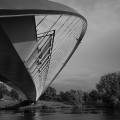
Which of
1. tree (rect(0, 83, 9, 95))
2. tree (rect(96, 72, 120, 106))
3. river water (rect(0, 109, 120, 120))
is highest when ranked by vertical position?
tree (rect(0, 83, 9, 95))

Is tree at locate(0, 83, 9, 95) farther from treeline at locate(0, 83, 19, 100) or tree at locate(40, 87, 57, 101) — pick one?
tree at locate(40, 87, 57, 101)

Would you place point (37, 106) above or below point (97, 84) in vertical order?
below

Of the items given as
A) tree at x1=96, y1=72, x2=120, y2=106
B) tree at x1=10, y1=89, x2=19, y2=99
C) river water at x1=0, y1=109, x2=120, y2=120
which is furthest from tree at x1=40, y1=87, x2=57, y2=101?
river water at x1=0, y1=109, x2=120, y2=120

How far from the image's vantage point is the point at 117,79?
87.5 m

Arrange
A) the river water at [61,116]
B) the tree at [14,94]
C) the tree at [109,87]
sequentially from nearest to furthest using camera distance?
the river water at [61,116], the tree at [109,87], the tree at [14,94]

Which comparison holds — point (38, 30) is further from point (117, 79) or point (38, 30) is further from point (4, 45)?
point (117, 79)

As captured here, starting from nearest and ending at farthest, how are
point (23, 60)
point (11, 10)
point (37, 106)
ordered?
point (11, 10) < point (23, 60) < point (37, 106)

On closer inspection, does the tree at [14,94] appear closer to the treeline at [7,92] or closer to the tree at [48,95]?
the treeline at [7,92]

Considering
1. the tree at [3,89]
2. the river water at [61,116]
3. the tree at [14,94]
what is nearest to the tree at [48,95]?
the tree at [14,94]

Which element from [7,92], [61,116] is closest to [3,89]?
[7,92]

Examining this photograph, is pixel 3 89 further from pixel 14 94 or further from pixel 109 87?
pixel 109 87

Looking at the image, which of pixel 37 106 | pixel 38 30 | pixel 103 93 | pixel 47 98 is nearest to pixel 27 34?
pixel 38 30

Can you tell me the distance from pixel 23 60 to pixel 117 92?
75848 millimetres

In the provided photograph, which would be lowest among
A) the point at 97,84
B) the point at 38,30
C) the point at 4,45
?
the point at 4,45
